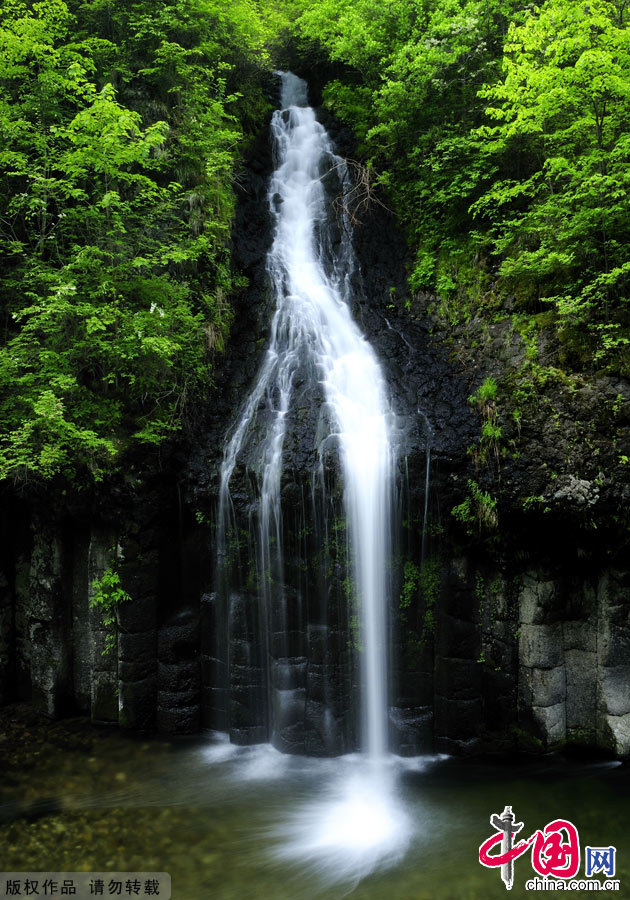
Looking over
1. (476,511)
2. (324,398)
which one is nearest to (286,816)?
(476,511)

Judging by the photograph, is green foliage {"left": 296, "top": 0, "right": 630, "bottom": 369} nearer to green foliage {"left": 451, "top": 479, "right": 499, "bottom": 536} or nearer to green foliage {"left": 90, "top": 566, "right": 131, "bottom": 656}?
green foliage {"left": 451, "top": 479, "right": 499, "bottom": 536}

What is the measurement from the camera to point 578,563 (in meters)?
7.36

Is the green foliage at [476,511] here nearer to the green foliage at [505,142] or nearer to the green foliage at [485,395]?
the green foliage at [485,395]

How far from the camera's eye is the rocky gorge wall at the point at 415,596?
7.22 metres

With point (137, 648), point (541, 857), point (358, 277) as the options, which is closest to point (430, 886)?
point (541, 857)

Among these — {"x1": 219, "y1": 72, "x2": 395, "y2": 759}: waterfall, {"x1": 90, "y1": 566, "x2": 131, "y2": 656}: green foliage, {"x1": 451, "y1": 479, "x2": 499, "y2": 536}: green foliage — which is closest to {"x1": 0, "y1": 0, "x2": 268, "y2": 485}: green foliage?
{"x1": 219, "y1": 72, "x2": 395, "y2": 759}: waterfall

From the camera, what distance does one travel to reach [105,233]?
886 centimetres

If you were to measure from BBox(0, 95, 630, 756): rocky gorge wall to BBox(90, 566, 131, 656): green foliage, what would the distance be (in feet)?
0.28

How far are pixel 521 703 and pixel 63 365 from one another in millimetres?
8197

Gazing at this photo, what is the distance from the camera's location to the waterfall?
25.2ft

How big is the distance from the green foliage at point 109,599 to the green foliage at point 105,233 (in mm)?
1519

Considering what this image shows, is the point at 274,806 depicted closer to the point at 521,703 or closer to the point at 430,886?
the point at 430,886

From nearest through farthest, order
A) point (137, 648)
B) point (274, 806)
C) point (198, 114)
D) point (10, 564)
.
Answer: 1. point (274, 806)
2. point (137, 648)
3. point (10, 564)
4. point (198, 114)

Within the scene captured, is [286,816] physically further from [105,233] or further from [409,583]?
[105,233]
